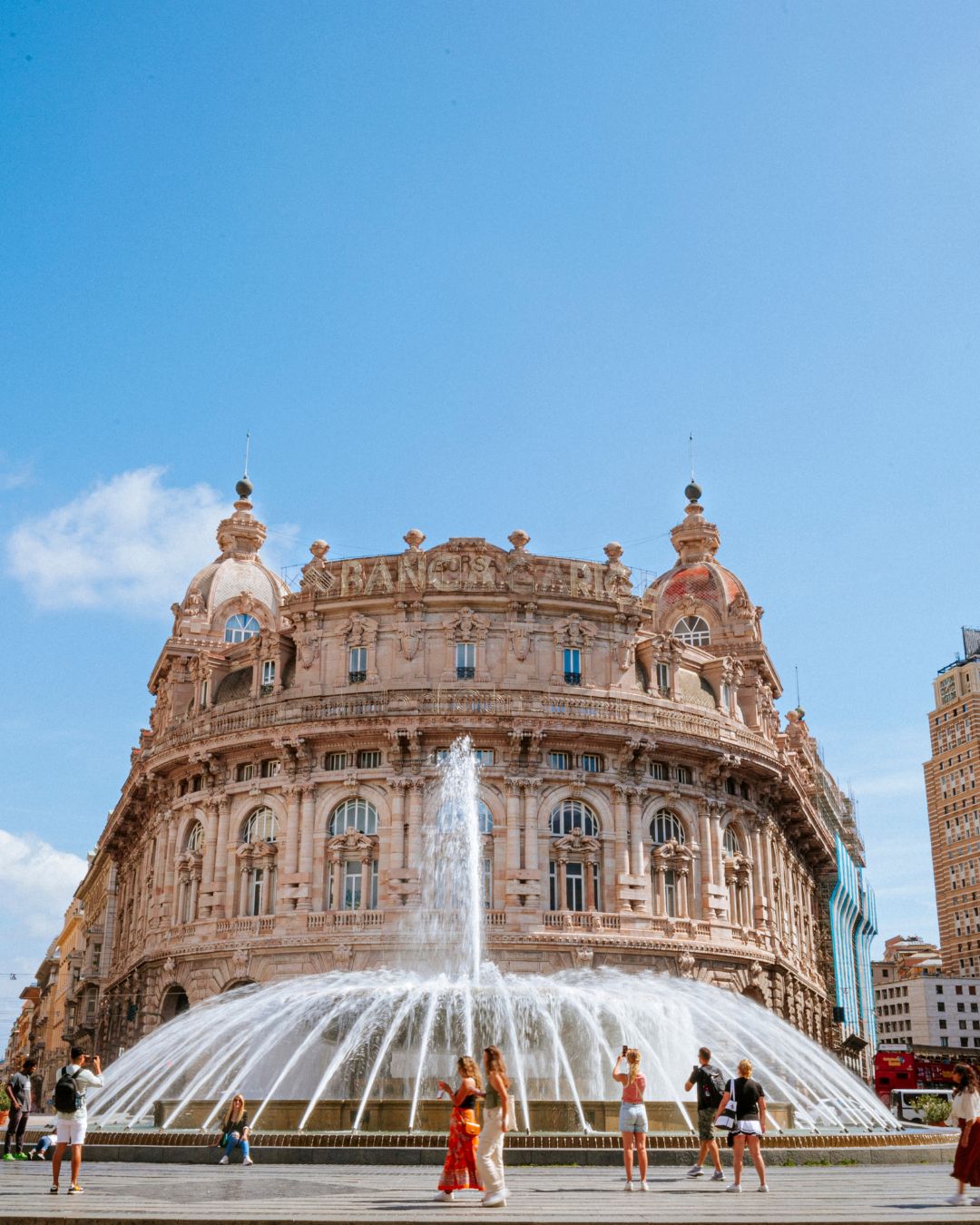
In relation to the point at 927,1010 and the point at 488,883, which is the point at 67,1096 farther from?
the point at 927,1010

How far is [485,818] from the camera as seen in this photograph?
46.8 meters

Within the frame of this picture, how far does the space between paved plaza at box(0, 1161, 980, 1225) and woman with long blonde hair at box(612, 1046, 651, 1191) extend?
294 millimetres

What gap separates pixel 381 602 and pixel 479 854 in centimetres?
983

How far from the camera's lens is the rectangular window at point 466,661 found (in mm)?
48531

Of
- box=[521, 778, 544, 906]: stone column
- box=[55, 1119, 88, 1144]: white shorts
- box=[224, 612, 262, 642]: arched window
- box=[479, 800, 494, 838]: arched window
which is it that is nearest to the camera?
box=[55, 1119, 88, 1144]: white shorts

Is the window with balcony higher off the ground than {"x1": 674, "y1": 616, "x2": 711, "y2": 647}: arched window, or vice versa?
{"x1": 674, "y1": 616, "x2": 711, "y2": 647}: arched window

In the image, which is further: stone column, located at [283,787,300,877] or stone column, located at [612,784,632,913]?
stone column, located at [283,787,300,877]

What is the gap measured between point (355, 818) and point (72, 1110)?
32.0m

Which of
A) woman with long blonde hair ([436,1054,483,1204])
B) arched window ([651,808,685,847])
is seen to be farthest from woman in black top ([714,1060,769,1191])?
arched window ([651,808,685,847])

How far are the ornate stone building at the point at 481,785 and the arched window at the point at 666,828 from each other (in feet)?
0.21

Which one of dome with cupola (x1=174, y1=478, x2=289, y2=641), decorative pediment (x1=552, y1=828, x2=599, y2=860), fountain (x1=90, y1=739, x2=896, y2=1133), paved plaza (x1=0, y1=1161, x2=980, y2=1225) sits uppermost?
dome with cupola (x1=174, y1=478, x2=289, y2=641)

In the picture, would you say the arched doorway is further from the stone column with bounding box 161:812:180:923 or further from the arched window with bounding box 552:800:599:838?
the arched window with bounding box 552:800:599:838

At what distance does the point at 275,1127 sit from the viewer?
22.3 metres

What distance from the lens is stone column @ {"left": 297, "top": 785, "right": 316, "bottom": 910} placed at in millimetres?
46531
